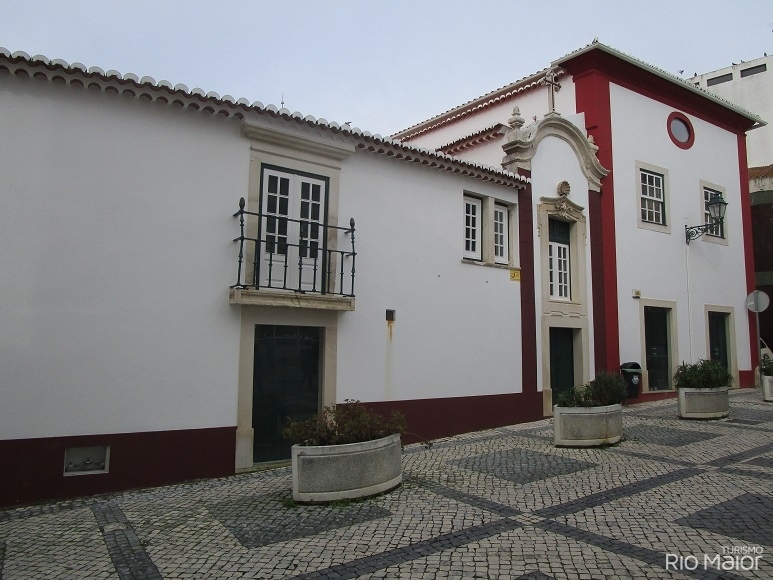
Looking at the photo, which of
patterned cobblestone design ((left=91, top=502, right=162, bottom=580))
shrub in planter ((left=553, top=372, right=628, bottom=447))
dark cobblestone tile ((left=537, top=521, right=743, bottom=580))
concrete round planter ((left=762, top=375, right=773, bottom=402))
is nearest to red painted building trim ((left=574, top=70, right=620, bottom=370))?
shrub in planter ((left=553, top=372, right=628, bottom=447))

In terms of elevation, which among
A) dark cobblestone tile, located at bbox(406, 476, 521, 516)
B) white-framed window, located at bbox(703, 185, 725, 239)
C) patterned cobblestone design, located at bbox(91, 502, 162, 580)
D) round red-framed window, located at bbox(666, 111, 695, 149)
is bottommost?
patterned cobblestone design, located at bbox(91, 502, 162, 580)

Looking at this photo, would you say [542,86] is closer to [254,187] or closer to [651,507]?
[254,187]

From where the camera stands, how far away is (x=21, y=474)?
5.92m

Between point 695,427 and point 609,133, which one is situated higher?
point 609,133

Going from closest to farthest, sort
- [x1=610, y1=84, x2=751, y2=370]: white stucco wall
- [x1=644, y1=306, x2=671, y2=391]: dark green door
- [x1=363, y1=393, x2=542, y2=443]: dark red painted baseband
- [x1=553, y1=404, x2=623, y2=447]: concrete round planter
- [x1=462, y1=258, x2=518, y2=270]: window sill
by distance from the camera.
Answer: [x1=553, y1=404, x2=623, y2=447]: concrete round planter, [x1=363, y1=393, x2=542, y2=443]: dark red painted baseband, [x1=462, y1=258, x2=518, y2=270]: window sill, [x1=610, y1=84, x2=751, y2=370]: white stucco wall, [x1=644, y1=306, x2=671, y2=391]: dark green door

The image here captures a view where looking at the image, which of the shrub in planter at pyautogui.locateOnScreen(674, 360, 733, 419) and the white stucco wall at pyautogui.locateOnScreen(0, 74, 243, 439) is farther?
the shrub in planter at pyautogui.locateOnScreen(674, 360, 733, 419)

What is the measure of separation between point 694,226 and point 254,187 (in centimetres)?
1210

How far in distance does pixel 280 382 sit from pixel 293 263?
5.58ft

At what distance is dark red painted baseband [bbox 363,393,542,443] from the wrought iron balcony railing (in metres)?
2.03

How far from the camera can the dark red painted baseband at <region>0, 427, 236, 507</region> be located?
591cm

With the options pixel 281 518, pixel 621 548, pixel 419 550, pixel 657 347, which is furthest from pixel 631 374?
pixel 281 518

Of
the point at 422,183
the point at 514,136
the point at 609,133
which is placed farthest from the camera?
the point at 609,133

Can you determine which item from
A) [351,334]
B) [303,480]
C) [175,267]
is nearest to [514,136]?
[351,334]

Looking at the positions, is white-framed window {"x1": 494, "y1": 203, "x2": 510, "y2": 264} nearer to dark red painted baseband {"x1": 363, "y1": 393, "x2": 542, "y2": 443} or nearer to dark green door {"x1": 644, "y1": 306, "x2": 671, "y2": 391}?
dark red painted baseband {"x1": 363, "y1": 393, "x2": 542, "y2": 443}
